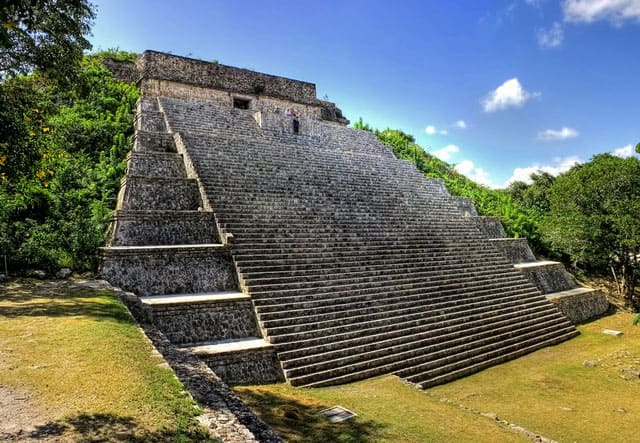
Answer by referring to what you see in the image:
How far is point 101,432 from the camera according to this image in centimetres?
314

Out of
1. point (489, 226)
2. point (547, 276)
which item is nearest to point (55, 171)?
point (489, 226)

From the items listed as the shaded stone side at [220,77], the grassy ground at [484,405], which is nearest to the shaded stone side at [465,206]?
the grassy ground at [484,405]

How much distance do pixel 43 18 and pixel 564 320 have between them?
12359 mm

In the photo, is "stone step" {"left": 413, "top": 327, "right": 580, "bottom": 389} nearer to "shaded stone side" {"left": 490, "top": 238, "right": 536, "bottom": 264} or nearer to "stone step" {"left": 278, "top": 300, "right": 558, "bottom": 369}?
"stone step" {"left": 278, "top": 300, "right": 558, "bottom": 369}

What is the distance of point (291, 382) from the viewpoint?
22.0 feet

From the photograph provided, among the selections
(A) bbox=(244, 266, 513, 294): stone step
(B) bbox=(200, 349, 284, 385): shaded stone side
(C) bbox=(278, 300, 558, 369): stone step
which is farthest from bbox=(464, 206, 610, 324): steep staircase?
(B) bbox=(200, 349, 284, 385): shaded stone side

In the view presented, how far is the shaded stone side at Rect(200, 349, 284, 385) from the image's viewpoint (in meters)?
6.52

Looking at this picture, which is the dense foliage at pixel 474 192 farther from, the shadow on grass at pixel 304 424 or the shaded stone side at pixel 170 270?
the shadow on grass at pixel 304 424

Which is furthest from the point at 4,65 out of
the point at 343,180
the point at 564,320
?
the point at 564,320

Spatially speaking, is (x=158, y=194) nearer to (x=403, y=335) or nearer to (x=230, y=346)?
(x=230, y=346)

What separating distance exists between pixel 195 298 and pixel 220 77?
14.4 meters

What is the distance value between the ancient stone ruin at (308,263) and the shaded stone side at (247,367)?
0.02m

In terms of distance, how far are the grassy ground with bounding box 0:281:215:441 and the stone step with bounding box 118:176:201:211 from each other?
13.7ft

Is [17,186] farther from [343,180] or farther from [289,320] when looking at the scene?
[343,180]
